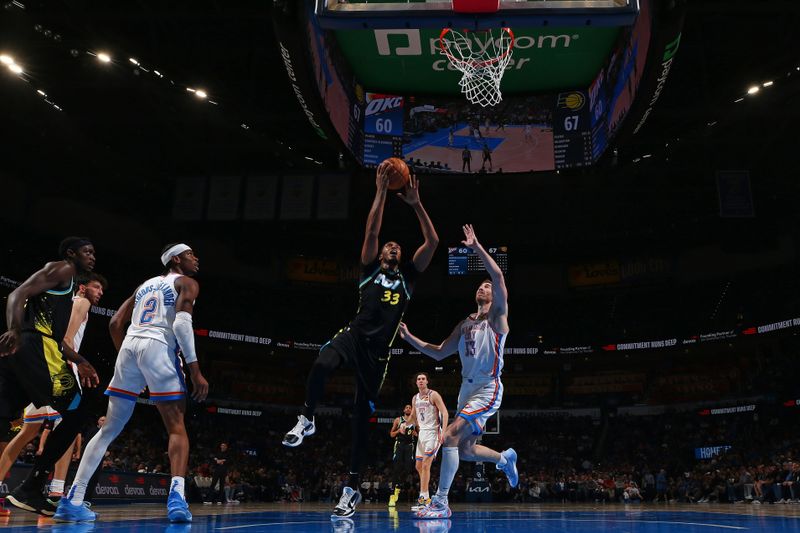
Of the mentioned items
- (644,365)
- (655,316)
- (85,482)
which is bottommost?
(85,482)

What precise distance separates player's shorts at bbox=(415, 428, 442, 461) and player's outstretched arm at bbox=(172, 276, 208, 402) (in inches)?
267

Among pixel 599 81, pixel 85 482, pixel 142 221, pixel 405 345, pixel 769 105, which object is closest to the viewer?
pixel 85 482

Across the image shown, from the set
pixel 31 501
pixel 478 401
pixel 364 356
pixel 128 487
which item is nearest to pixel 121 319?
pixel 31 501

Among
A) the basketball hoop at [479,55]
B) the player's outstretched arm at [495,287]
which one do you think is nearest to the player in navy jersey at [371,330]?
the player's outstretched arm at [495,287]

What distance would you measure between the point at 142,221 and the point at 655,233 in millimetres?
22662

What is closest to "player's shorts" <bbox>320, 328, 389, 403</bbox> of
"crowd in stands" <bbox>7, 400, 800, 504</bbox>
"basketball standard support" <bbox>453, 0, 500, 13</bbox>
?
"basketball standard support" <bbox>453, 0, 500, 13</bbox>

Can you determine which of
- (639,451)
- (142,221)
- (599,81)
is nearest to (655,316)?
(639,451)

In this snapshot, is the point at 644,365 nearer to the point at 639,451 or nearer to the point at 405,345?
the point at 639,451

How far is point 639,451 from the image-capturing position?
29062 millimetres

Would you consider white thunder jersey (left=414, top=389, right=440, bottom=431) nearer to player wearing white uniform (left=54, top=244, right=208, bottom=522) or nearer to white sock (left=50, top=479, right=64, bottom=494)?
white sock (left=50, top=479, right=64, bottom=494)

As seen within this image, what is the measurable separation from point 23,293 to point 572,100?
11.5m

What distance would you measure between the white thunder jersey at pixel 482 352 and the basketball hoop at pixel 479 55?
472 centimetres

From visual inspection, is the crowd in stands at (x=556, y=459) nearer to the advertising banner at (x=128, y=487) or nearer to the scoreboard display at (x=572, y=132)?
the advertising banner at (x=128, y=487)

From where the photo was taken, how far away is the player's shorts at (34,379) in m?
5.49
